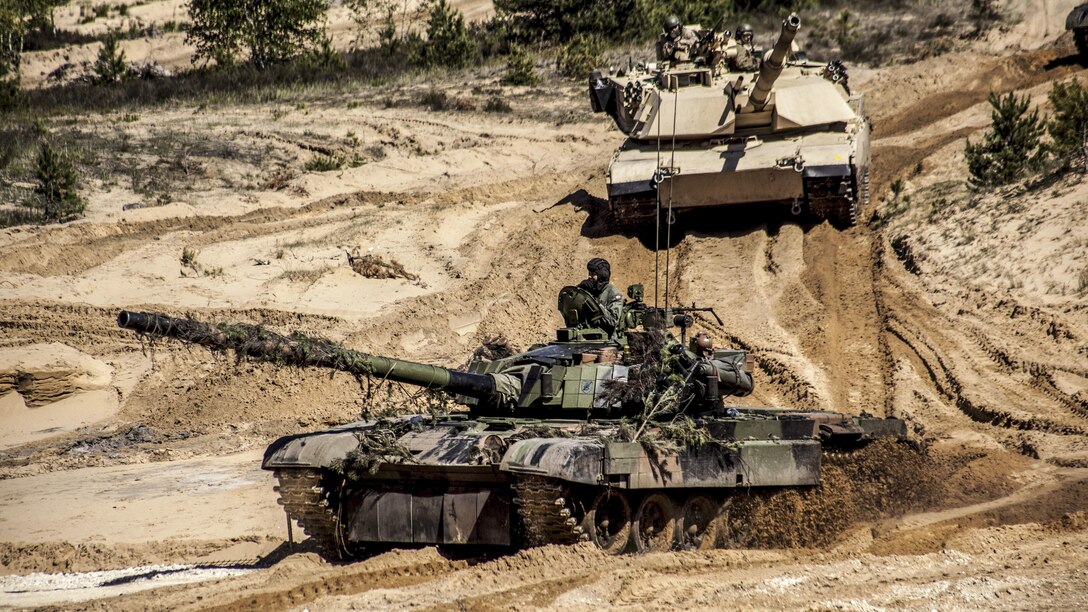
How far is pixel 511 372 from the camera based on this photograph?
10.6 meters

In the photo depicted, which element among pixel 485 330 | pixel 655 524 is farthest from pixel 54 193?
pixel 655 524

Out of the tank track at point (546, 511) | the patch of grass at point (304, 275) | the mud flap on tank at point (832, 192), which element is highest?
the mud flap on tank at point (832, 192)

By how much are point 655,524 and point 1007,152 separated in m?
12.9

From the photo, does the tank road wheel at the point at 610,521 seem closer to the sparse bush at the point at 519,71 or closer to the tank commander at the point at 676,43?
the tank commander at the point at 676,43

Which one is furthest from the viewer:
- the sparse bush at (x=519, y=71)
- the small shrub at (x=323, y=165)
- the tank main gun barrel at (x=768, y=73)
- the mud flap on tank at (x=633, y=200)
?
the sparse bush at (x=519, y=71)

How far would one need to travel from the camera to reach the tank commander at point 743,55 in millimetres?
21250

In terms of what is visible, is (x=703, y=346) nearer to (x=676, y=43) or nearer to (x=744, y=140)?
(x=744, y=140)

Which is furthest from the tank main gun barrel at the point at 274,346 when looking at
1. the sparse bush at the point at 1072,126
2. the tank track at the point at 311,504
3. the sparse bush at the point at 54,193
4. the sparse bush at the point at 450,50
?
the sparse bush at the point at 450,50

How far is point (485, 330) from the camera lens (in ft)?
58.0

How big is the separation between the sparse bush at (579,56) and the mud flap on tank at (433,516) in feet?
77.6

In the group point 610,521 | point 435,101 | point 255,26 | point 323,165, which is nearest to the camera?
point 610,521

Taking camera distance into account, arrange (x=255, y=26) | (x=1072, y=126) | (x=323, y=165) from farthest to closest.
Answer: (x=255, y=26)
(x=323, y=165)
(x=1072, y=126)

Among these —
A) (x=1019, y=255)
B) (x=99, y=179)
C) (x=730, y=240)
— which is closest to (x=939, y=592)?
(x=1019, y=255)

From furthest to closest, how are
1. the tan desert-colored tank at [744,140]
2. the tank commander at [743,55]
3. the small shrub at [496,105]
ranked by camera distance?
the small shrub at [496,105], the tank commander at [743,55], the tan desert-colored tank at [744,140]
